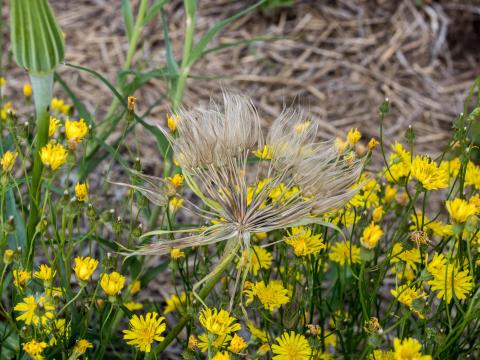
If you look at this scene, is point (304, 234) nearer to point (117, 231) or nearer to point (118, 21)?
point (117, 231)

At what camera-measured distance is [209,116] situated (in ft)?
4.59

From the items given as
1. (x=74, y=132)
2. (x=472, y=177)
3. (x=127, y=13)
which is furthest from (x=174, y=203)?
(x=127, y=13)

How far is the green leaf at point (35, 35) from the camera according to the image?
1.24 m

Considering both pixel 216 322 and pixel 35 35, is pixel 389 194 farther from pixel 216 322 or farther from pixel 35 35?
pixel 35 35

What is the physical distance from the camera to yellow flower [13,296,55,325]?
3.95ft

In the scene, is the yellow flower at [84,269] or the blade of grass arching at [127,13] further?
the blade of grass arching at [127,13]

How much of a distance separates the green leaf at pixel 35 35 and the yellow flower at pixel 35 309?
0.42 m

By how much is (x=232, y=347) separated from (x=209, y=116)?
0.45 meters

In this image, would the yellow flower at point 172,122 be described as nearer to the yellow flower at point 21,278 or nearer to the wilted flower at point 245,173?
the wilted flower at point 245,173

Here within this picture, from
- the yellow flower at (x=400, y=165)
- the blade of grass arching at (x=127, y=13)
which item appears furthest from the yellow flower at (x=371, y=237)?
the blade of grass arching at (x=127, y=13)

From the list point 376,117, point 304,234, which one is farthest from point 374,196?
point 376,117

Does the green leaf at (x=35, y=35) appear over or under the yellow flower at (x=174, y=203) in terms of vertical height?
over

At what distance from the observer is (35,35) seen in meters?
1.26

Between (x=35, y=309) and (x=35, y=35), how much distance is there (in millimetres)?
475
